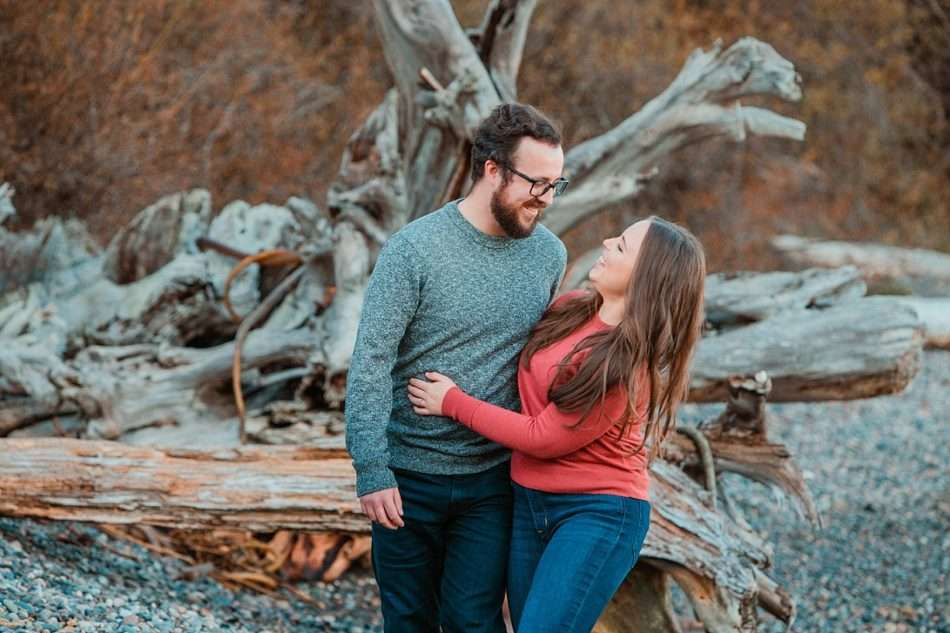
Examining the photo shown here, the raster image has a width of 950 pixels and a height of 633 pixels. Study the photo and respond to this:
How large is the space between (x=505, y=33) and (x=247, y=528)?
283 centimetres

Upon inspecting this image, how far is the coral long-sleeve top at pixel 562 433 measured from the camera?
3.10 m

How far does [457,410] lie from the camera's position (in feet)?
10.5

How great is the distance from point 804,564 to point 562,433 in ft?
12.9

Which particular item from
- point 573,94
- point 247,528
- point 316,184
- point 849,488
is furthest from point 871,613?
point 573,94

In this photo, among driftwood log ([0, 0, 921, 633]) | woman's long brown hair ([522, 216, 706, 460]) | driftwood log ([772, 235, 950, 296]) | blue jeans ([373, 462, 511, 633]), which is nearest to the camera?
woman's long brown hair ([522, 216, 706, 460])

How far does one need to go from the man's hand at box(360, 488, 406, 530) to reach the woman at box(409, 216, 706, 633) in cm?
26

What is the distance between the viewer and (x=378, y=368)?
→ 10.3 ft

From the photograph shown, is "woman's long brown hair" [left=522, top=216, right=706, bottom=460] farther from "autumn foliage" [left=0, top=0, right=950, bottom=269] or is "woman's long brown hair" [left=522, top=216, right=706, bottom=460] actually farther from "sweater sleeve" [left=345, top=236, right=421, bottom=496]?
"autumn foliage" [left=0, top=0, right=950, bottom=269]

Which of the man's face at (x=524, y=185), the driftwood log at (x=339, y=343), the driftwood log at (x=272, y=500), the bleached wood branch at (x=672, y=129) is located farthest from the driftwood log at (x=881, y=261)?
the man's face at (x=524, y=185)

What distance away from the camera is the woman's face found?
10.4 ft

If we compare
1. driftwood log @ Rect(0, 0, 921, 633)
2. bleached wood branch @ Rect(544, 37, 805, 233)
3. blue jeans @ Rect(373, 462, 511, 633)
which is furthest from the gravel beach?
bleached wood branch @ Rect(544, 37, 805, 233)

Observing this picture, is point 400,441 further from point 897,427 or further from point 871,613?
point 897,427

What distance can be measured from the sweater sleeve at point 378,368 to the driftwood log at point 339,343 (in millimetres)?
1430

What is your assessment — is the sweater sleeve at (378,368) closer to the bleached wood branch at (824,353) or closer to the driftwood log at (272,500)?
the driftwood log at (272,500)
